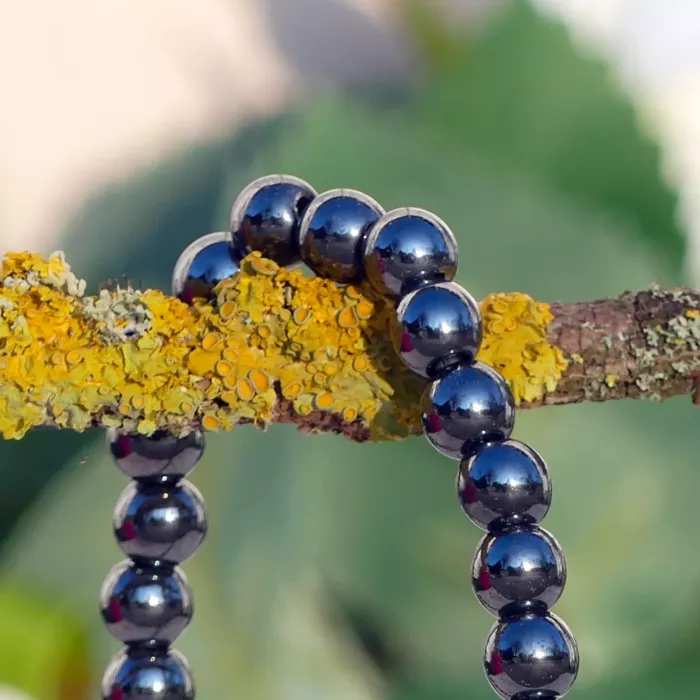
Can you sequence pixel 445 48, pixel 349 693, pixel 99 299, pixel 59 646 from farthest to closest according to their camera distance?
pixel 445 48, pixel 59 646, pixel 349 693, pixel 99 299

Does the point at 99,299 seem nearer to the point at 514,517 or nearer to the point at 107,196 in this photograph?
the point at 514,517

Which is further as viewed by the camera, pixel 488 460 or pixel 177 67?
pixel 177 67

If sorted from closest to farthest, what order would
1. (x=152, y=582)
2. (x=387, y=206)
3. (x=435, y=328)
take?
(x=435, y=328) → (x=152, y=582) → (x=387, y=206)

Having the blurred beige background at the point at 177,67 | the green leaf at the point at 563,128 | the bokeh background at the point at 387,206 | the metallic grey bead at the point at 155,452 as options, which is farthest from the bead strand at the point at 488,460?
the blurred beige background at the point at 177,67

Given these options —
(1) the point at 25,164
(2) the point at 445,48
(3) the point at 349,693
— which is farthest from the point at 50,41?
(3) the point at 349,693

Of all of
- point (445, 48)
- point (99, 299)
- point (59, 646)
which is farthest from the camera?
point (445, 48)

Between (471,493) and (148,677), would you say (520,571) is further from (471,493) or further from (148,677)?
(148,677)

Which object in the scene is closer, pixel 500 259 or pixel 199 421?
pixel 199 421

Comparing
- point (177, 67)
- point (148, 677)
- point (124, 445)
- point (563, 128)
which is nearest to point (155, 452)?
point (124, 445)
